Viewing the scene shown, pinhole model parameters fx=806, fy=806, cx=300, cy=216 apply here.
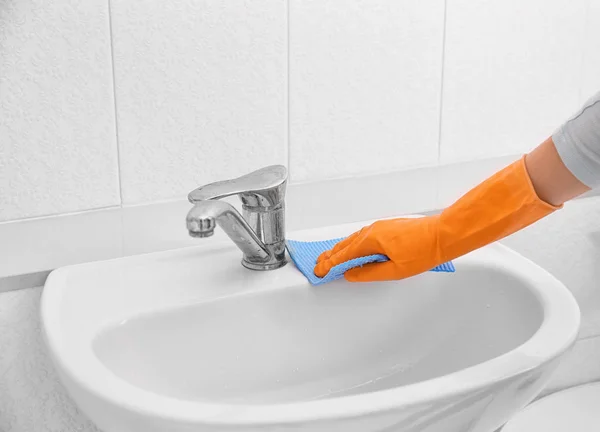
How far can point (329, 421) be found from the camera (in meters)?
0.69

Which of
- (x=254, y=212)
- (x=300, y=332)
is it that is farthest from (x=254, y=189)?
(x=300, y=332)

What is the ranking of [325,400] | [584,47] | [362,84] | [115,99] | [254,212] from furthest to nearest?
1. [584,47]
2. [362,84]
3. [115,99]
4. [254,212]
5. [325,400]

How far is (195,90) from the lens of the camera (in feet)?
3.67

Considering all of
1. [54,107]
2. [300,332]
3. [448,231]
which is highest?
[54,107]

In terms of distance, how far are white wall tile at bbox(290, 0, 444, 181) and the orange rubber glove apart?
0.28 m

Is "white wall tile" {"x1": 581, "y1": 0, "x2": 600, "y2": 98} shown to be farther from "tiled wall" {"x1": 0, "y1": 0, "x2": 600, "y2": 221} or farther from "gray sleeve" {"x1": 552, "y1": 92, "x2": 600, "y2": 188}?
"gray sleeve" {"x1": 552, "y1": 92, "x2": 600, "y2": 188}

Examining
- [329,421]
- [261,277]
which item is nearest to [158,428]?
[329,421]

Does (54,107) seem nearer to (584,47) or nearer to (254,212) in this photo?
(254,212)

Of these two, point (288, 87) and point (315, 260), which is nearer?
point (315, 260)

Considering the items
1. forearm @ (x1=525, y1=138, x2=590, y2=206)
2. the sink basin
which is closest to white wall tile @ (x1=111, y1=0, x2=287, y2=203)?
the sink basin

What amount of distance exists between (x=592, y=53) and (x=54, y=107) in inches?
35.2

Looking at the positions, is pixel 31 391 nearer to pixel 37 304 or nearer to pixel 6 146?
pixel 37 304

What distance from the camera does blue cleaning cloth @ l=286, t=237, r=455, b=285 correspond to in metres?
0.95

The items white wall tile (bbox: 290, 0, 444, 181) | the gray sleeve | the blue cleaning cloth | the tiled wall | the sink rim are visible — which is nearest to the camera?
the sink rim
